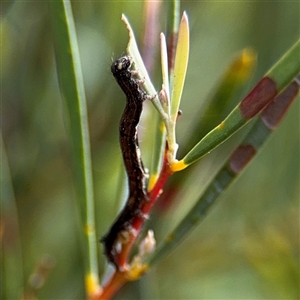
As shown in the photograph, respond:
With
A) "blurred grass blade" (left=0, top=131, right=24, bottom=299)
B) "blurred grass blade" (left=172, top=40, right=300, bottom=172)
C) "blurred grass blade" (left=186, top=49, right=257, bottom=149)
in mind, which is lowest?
"blurred grass blade" (left=0, top=131, right=24, bottom=299)

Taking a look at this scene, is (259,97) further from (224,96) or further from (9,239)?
(9,239)

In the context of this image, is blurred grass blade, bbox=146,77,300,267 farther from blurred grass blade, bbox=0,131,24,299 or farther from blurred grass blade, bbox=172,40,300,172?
blurred grass blade, bbox=0,131,24,299

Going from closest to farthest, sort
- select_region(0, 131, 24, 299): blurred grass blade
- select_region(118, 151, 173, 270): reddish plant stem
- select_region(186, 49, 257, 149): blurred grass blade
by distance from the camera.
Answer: select_region(118, 151, 173, 270): reddish plant stem < select_region(186, 49, 257, 149): blurred grass blade < select_region(0, 131, 24, 299): blurred grass blade

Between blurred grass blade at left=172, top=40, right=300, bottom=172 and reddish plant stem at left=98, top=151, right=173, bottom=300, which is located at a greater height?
blurred grass blade at left=172, top=40, right=300, bottom=172

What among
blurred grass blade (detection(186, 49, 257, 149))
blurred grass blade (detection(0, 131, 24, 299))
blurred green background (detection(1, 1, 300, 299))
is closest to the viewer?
blurred grass blade (detection(186, 49, 257, 149))

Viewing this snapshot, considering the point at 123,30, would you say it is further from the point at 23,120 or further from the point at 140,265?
the point at 140,265

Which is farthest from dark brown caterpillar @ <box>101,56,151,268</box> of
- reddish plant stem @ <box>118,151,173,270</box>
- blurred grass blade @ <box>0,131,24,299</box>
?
blurred grass blade @ <box>0,131,24,299</box>

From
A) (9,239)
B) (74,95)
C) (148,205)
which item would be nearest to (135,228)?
(148,205)

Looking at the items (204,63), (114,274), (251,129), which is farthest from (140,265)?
(204,63)

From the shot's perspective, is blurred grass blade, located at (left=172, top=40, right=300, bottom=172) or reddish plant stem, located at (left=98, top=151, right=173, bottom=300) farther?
reddish plant stem, located at (left=98, top=151, right=173, bottom=300)
